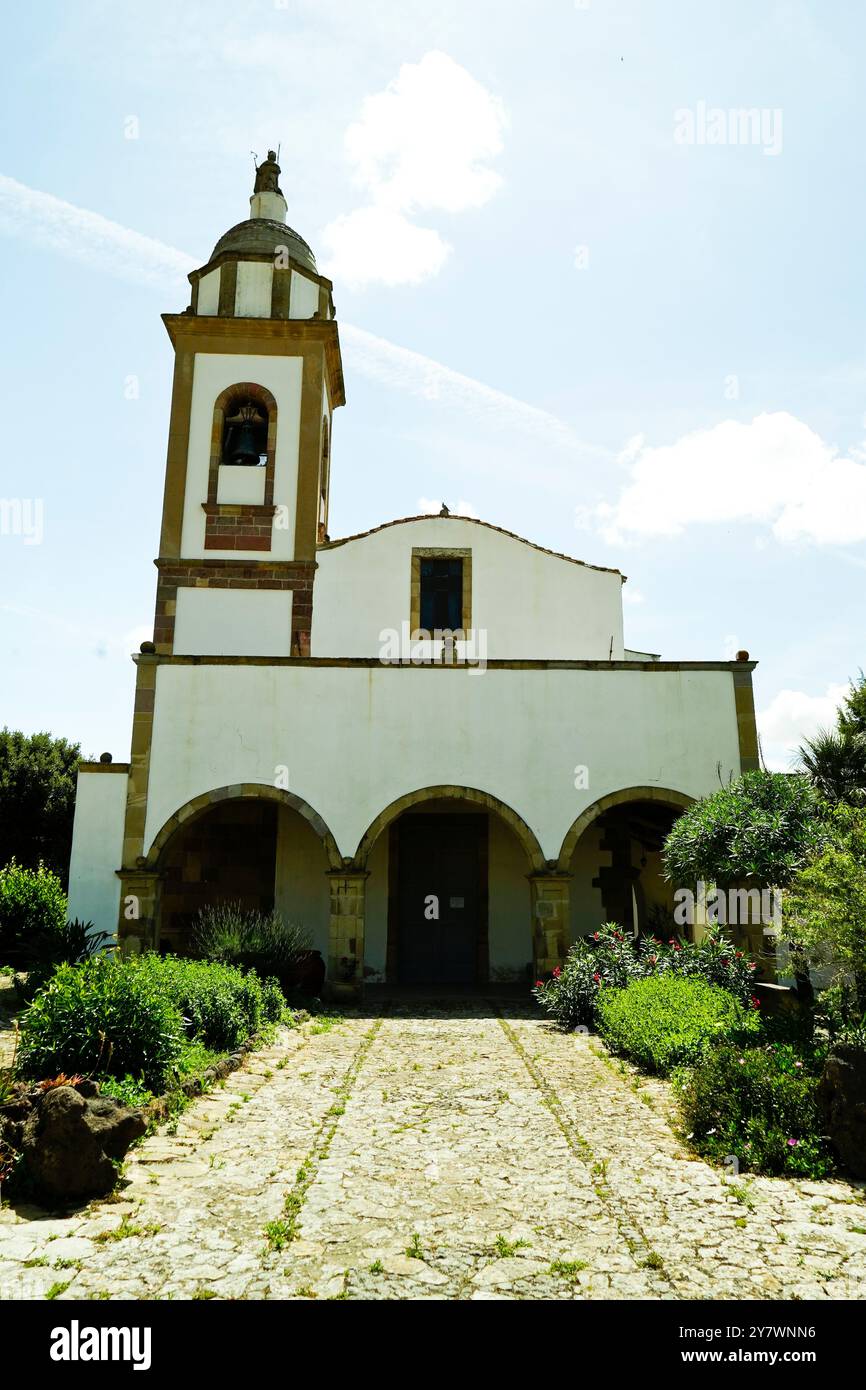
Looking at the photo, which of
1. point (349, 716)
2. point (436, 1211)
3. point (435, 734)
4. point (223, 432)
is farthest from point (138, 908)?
point (436, 1211)

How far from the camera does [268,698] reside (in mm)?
13047

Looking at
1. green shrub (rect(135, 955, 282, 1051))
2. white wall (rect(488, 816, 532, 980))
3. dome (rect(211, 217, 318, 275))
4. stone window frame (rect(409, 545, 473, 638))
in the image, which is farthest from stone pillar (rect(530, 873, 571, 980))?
dome (rect(211, 217, 318, 275))

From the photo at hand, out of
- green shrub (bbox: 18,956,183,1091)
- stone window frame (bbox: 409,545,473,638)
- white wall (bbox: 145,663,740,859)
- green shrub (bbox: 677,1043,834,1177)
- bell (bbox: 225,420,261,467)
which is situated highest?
bell (bbox: 225,420,261,467)

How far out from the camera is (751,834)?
28.5 feet

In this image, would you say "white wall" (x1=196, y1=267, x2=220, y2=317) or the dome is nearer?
"white wall" (x1=196, y1=267, x2=220, y2=317)

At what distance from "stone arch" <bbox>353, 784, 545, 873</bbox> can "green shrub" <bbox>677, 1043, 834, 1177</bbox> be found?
20.4 feet

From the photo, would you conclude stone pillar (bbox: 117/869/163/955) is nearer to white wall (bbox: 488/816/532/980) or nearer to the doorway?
the doorway

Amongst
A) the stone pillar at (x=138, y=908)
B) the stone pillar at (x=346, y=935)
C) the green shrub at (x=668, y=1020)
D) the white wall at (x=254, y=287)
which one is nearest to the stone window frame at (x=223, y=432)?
the white wall at (x=254, y=287)

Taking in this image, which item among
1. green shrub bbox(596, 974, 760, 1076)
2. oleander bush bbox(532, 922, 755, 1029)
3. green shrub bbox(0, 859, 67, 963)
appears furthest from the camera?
green shrub bbox(0, 859, 67, 963)

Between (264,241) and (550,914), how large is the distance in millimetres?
12684

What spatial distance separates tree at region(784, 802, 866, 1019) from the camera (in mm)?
6559

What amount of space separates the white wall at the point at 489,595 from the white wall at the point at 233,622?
0.55m

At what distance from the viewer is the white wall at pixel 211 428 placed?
51.5 feet

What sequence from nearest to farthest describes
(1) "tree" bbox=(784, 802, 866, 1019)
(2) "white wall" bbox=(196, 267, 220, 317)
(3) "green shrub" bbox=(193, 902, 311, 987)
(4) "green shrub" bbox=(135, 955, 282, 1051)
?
(1) "tree" bbox=(784, 802, 866, 1019), (4) "green shrub" bbox=(135, 955, 282, 1051), (3) "green shrub" bbox=(193, 902, 311, 987), (2) "white wall" bbox=(196, 267, 220, 317)
